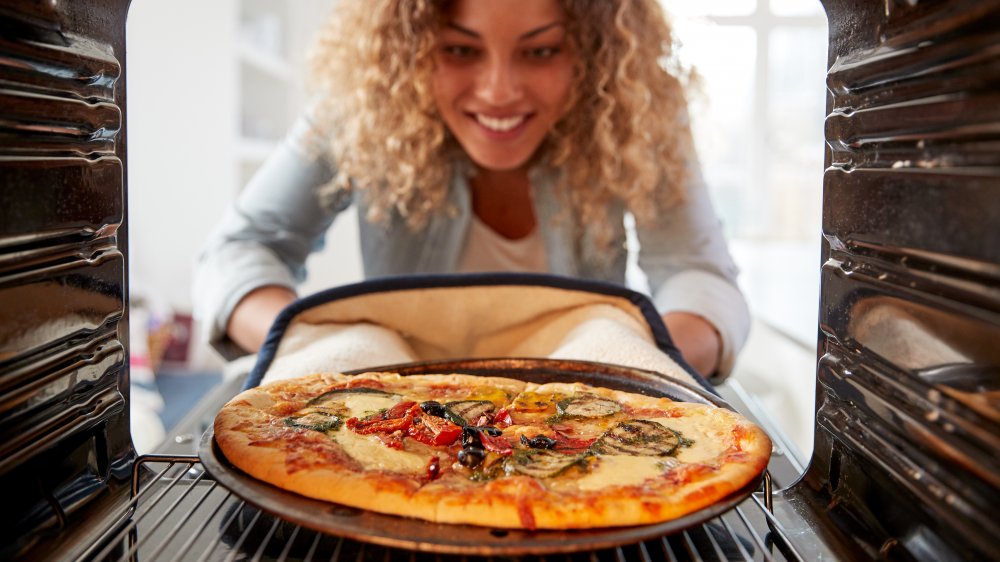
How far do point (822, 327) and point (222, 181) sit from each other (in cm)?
400

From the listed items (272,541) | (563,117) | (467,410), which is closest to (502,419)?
(467,410)

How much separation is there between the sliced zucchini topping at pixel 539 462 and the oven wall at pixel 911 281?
0.30m

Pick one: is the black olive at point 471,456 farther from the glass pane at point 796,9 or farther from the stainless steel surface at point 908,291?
the glass pane at point 796,9

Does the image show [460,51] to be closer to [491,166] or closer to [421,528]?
[491,166]

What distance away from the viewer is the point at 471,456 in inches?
37.0

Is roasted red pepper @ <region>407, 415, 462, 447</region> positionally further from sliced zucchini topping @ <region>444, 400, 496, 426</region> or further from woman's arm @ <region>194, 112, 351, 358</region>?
woman's arm @ <region>194, 112, 351, 358</region>

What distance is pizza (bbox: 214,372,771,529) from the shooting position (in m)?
0.80

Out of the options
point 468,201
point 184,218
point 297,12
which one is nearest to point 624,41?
point 468,201

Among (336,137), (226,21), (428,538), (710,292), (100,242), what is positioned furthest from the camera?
(226,21)

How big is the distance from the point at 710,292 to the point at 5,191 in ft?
5.47

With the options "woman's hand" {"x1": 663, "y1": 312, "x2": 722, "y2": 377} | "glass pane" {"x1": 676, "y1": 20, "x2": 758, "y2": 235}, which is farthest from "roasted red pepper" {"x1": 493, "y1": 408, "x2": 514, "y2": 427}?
"glass pane" {"x1": 676, "y1": 20, "x2": 758, "y2": 235}

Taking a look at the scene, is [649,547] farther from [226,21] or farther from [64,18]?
[226,21]

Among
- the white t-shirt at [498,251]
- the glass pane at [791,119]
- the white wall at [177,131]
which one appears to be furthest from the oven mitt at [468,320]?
the glass pane at [791,119]

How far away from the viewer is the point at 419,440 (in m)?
1.02
